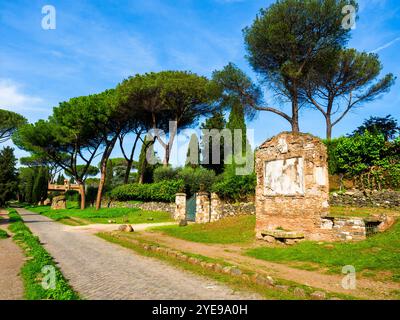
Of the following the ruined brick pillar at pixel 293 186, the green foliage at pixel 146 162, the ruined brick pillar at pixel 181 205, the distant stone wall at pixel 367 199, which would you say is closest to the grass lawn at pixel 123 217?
the ruined brick pillar at pixel 181 205

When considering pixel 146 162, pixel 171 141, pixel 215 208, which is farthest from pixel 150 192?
pixel 146 162

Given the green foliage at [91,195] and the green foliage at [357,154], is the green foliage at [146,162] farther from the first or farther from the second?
the green foliage at [357,154]

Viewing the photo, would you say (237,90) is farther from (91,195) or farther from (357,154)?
(91,195)

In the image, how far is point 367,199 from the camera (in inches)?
603

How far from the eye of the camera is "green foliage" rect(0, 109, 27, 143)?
4769 cm

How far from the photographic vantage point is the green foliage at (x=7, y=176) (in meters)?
22.6

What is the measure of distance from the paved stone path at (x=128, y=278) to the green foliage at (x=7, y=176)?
560 inches

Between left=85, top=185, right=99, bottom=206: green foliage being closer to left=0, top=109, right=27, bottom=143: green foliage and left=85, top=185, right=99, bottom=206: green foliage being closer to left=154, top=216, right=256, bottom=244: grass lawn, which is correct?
left=0, top=109, right=27, bottom=143: green foliage

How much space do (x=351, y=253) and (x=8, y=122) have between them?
5220 cm

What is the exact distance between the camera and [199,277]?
7379mm

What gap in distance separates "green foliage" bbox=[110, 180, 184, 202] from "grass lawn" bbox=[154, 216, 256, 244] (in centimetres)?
828

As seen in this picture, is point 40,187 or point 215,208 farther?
point 40,187
